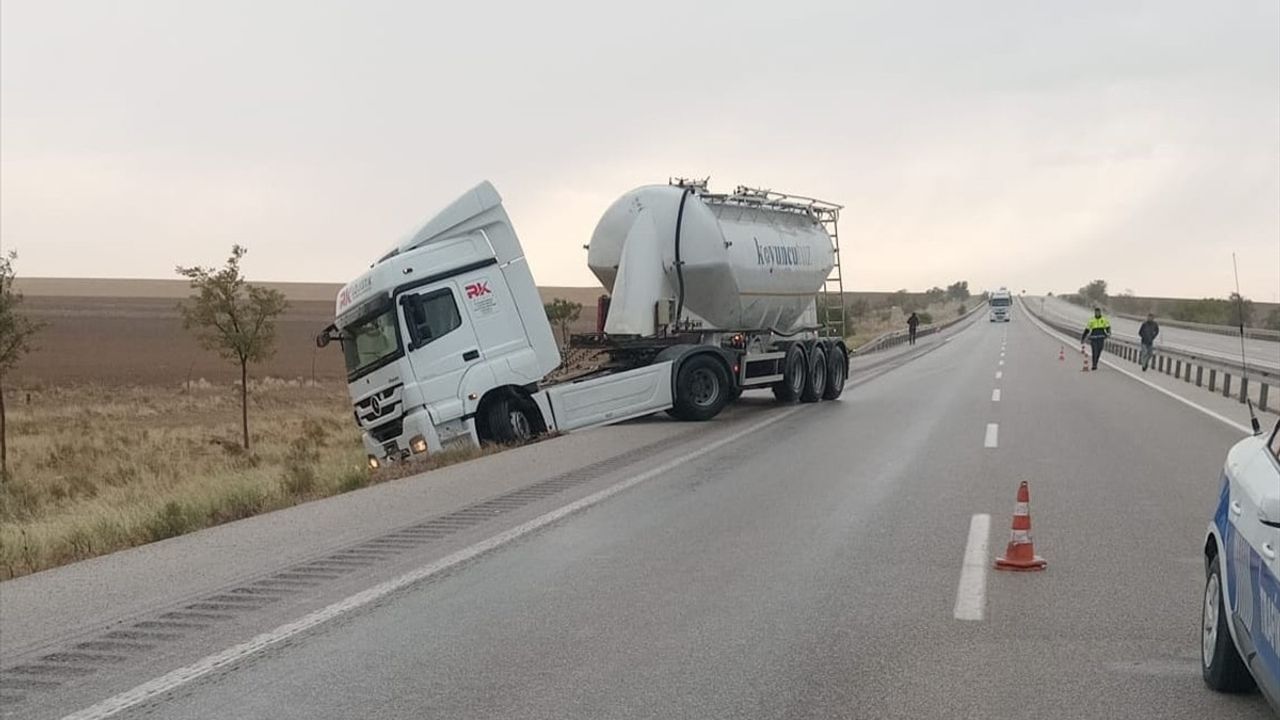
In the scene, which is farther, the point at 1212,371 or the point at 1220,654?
the point at 1212,371

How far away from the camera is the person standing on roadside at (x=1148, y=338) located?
3216 cm

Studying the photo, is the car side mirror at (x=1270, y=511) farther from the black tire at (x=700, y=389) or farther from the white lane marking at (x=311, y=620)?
the black tire at (x=700, y=389)

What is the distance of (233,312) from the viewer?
26453mm

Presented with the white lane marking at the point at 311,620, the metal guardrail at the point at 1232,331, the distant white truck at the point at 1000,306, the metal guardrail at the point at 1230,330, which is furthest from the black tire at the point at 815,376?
the distant white truck at the point at 1000,306

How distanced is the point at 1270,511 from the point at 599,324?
15.8m

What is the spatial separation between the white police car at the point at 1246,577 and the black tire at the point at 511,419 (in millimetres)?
11577

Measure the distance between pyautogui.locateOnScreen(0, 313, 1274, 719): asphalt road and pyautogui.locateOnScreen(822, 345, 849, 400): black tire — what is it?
35.0 ft

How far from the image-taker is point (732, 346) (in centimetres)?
1959

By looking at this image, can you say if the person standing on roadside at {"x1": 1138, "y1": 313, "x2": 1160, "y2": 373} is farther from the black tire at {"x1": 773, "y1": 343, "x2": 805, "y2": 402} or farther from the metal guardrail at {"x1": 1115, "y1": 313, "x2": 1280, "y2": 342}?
the metal guardrail at {"x1": 1115, "y1": 313, "x2": 1280, "y2": 342}

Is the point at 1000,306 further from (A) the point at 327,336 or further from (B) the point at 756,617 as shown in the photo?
(B) the point at 756,617

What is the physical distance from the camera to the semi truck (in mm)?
15156

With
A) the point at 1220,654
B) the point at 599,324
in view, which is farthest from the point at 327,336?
the point at 1220,654

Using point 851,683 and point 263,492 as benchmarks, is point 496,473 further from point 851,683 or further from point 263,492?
point 851,683

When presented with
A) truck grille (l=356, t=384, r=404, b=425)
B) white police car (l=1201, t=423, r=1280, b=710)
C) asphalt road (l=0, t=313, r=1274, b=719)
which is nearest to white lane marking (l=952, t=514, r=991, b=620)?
asphalt road (l=0, t=313, r=1274, b=719)
